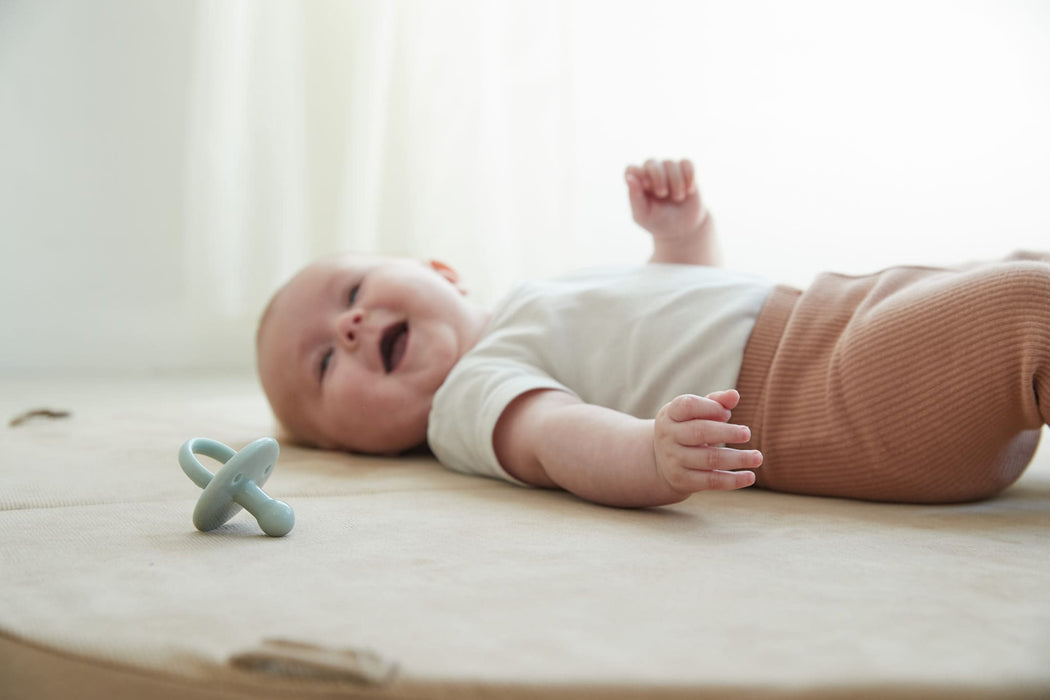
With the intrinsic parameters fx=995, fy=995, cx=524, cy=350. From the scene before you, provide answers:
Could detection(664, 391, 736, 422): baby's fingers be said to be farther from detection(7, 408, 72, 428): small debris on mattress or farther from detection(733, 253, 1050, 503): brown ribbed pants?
detection(7, 408, 72, 428): small debris on mattress

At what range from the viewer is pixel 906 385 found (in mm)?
837

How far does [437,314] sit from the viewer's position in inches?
45.3

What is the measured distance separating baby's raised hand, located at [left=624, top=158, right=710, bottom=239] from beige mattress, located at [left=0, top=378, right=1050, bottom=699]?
435 mm

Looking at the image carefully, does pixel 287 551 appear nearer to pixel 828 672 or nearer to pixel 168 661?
pixel 168 661

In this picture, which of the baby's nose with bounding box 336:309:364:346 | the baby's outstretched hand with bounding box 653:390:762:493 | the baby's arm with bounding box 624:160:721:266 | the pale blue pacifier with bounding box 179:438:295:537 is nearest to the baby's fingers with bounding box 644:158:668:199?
the baby's arm with bounding box 624:160:721:266

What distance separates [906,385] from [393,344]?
1.92 ft

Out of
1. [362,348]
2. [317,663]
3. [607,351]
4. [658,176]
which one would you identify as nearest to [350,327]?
[362,348]

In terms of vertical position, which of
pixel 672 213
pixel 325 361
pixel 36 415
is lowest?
pixel 36 415

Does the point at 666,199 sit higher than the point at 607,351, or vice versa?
the point at 666,199

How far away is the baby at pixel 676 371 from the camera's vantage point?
792mm

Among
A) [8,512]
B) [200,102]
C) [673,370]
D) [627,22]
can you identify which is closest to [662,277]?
[673,370]

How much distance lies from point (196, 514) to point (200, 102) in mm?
1642

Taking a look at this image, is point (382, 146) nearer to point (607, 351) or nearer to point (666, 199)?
point (666, 199)

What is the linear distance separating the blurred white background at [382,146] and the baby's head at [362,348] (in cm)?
94
